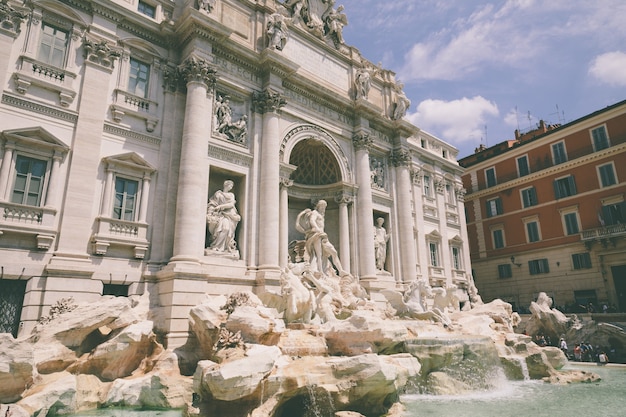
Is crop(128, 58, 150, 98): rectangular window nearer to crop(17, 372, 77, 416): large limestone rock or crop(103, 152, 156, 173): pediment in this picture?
crop(103, 152, 156, 173): pediment

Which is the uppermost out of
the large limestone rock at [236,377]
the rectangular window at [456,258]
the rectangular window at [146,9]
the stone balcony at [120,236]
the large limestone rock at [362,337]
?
the rectangular window at [146,9]

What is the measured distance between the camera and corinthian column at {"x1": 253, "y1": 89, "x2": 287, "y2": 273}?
15.9 m

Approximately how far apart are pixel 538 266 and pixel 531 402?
21586 mm

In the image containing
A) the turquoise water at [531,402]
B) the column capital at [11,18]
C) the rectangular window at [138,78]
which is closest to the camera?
the turquoise water at [531,402]

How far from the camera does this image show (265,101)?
56.9ft

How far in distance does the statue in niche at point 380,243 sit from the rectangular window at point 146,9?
1434 centimetres

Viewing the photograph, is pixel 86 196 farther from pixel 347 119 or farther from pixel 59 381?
pixel 347 119

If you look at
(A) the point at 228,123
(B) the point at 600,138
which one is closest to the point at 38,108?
(A) the point at 228,123

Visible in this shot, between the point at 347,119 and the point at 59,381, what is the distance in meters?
16.9

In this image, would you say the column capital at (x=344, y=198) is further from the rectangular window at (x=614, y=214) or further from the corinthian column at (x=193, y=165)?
the rectangular window at (x=614, y=214)

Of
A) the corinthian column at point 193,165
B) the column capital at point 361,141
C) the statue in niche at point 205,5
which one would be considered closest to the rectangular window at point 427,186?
the column capital at point 361,141

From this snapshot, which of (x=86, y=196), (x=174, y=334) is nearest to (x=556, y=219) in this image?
(x=174, y=334)

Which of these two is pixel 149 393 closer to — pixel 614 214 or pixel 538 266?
pixel 538 266

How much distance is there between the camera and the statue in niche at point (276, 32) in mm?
17828
